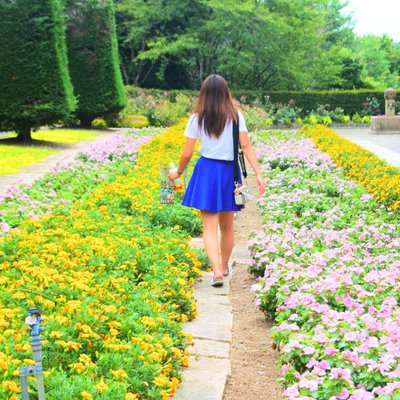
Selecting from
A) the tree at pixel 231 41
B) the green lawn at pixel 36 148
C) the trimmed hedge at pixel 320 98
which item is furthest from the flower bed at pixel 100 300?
the tree at pixel 231 41

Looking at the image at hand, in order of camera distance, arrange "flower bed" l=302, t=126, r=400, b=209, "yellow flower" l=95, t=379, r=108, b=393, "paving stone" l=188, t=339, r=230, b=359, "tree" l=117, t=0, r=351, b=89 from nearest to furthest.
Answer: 1. "yellow flower" l=95, t=379, r=108, b=393
2. "paving stone" l=188, t=339, r=230, b=359
3. "flower bed" l=302, t=126, r=400, b=209
4. "tree" l=117, t=0, r=351, b=89

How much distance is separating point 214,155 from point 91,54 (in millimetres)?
15465

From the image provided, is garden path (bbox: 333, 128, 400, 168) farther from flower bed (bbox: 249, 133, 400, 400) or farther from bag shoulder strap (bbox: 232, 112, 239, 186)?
bag shoulder strap (bbox: 232, 112, 239, 186)

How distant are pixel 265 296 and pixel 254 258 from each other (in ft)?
3.86

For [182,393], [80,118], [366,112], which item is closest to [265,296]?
[182,393]

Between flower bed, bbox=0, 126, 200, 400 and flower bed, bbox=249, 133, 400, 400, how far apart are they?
23.4 inches

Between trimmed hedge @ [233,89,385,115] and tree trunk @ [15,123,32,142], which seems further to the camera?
trimmed hedge @ [233,89,385,115]

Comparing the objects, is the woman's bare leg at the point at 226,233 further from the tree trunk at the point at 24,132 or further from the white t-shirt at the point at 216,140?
the tree trunk at the point at 24,132

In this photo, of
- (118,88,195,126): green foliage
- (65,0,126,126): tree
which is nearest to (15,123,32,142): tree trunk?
(65,0,126,126): tree

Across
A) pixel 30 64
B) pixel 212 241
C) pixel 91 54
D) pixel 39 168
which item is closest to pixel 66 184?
pixel 39 168

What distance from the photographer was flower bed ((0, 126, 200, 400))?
302 cm

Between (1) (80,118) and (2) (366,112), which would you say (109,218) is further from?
(2) (366,112)

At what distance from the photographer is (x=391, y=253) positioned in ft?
17.6

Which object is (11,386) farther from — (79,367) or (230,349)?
(230,349)
